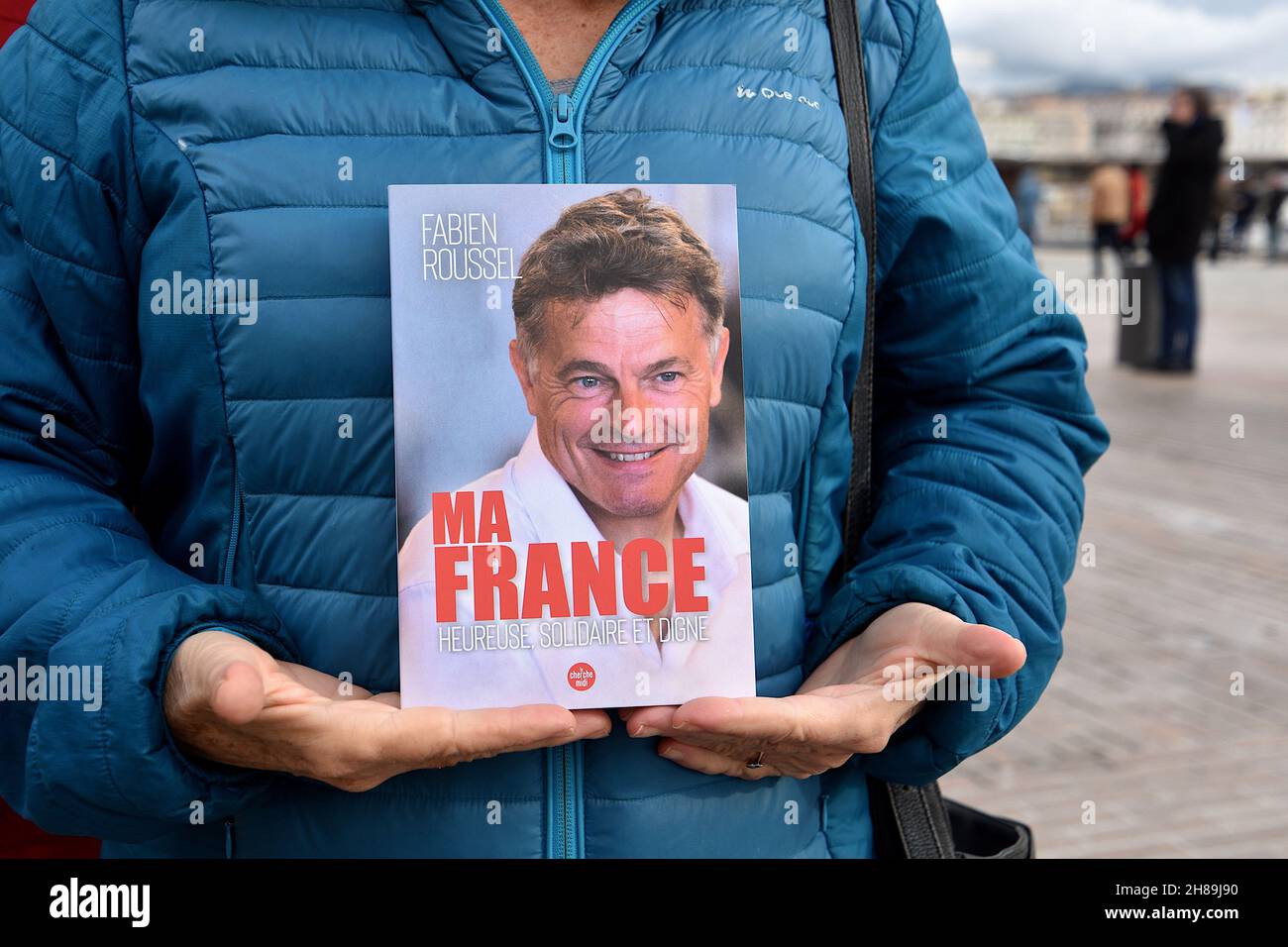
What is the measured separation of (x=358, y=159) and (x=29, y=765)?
2.14 ft

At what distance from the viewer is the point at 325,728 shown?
3.87 ft

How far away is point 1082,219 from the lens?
37.1 m

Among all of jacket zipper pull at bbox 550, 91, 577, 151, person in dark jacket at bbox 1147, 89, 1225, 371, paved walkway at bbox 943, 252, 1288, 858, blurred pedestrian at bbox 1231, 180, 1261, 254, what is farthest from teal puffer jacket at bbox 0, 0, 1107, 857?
blurred pedestrian at bbox 1231, 180, 1261, 254

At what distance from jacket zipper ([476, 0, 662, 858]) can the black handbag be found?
29 centimetres

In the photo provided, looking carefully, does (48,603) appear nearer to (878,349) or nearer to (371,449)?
(371,449)

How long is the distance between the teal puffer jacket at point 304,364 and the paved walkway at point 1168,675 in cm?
280

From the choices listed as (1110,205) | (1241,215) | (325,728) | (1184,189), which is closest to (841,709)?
(325,728)

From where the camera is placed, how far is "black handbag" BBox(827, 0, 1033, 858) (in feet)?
4.83

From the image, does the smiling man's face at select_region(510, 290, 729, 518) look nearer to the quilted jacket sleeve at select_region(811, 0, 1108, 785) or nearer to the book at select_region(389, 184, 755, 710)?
the book at select_region(389, 184, 755, 710)

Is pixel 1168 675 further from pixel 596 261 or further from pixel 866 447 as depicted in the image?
pixel 596 261

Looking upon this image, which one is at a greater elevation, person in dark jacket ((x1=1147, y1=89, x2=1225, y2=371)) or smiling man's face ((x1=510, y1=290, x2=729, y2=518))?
person in dark jacket ((x1=1147, y1=89, x2=1225, y2=371))

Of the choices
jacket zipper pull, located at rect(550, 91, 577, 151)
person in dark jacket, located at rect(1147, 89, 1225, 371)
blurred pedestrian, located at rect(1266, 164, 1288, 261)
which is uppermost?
blurred pedestrian, located at rect(1266, 164, 1288, 261)
